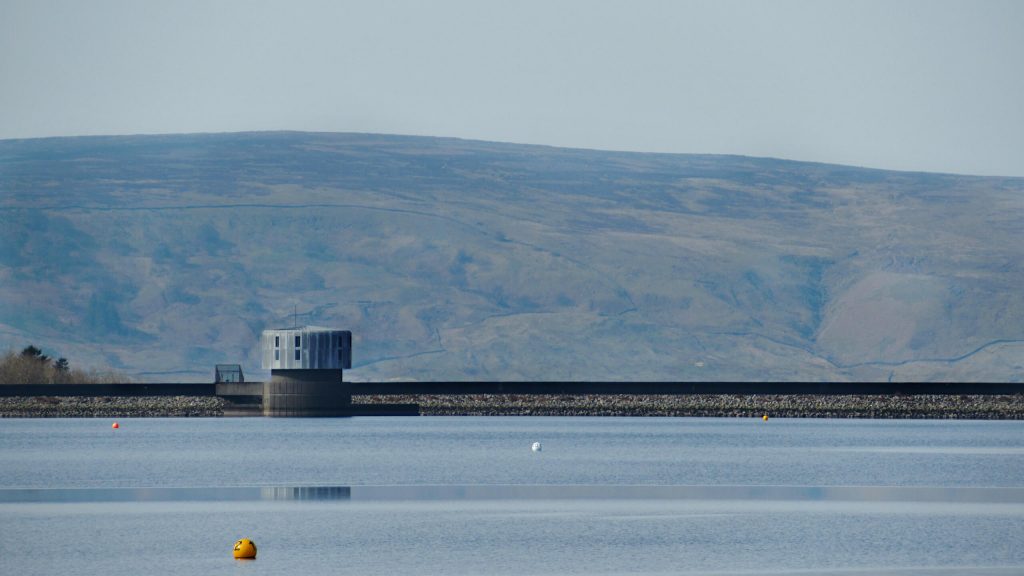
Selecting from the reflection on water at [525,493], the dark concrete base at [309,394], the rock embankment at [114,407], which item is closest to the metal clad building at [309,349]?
the dark concrete base at [309,394]

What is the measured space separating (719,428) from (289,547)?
67753 mm

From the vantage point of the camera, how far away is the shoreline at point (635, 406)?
353ft

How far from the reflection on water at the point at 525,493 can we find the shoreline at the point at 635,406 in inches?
2513

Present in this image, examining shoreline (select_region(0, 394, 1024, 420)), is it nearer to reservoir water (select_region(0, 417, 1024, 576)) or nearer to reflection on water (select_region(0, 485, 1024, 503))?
reservoir water (select_region(0, 417, 1024, 576))

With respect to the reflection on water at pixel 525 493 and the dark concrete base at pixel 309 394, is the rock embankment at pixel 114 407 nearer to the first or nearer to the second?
the dark concrete base at pixel 309 394

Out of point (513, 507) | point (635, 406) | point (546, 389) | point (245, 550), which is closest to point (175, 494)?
point (513, 507)

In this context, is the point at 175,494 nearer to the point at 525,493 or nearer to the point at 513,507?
the point at 525,493

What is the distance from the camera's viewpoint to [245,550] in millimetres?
27219

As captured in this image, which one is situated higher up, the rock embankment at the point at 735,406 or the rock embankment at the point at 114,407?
the rock embankment at the point at 735,406

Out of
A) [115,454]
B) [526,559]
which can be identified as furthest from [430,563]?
[115,454]

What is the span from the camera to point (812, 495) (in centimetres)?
4059

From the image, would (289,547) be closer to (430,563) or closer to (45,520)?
(430,563)

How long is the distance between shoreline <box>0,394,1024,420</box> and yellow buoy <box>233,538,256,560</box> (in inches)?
3099

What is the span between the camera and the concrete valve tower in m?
A: 96.9
